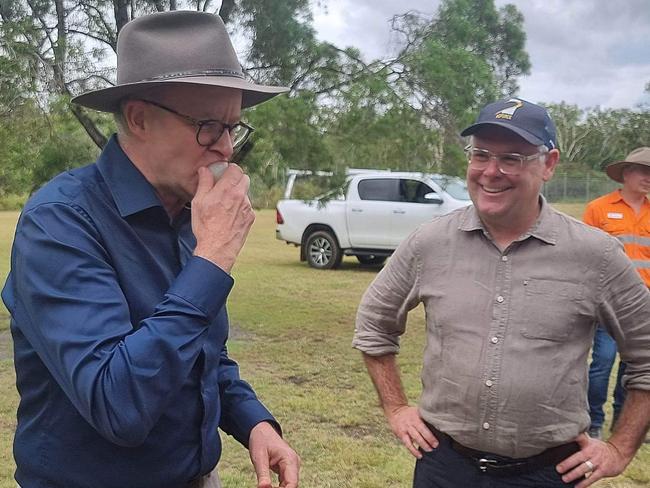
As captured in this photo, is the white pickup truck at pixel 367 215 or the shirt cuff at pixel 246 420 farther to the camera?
the white pickup truck at pixel 367 215

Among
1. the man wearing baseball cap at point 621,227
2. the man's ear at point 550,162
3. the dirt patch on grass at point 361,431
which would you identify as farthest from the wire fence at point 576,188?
the man's ear at point 550,162

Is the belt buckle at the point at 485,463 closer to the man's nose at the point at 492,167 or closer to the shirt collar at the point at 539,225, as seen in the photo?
the shirt collar at the point at 539,225

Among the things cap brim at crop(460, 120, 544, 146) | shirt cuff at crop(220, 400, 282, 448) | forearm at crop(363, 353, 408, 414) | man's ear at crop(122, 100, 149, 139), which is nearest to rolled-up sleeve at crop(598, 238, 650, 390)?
cap brim at crop(460, 120, 544, 146)

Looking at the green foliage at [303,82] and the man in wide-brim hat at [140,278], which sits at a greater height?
the green foliage at [303,82]

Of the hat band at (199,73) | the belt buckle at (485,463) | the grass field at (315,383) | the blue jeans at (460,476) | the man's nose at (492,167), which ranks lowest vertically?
the grass field at (315,383)

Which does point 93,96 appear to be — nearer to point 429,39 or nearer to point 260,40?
point 260,40

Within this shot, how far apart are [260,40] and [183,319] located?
20.3ft

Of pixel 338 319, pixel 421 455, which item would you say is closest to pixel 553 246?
pixel 421 455

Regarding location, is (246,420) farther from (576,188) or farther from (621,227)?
(576,188)

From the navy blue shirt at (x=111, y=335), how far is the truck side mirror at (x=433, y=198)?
12200mm

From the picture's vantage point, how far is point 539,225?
2436mm

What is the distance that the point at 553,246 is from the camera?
2.38 m

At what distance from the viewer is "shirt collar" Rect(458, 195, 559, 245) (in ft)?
7.88

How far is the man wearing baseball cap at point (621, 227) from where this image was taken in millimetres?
5277
